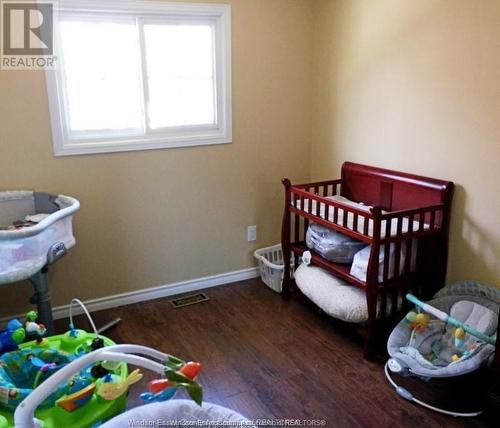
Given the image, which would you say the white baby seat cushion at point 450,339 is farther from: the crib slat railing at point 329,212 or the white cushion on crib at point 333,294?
the crib slat railing at point 329,212

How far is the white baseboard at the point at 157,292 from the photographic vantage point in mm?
3096

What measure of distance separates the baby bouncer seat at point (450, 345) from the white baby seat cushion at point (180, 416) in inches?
39.4

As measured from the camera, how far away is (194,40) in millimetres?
3164

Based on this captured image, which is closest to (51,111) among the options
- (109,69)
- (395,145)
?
(109,69)

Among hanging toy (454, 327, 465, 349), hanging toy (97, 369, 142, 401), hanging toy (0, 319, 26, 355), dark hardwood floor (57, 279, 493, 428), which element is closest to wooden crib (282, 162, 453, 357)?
dark hardwood floor (57, 279, 493, 428)

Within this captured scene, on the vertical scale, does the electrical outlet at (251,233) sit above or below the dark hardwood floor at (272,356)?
above

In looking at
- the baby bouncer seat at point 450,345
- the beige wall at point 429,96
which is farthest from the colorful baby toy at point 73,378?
the beige wall at point 429,96

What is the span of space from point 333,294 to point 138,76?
72.1 inches

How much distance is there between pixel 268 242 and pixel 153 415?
2.20 m

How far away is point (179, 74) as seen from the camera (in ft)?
10.4

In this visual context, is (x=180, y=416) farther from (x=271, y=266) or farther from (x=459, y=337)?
(x=271, y=266)

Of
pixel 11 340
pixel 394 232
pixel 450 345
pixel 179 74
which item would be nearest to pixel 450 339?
pixel 450 345

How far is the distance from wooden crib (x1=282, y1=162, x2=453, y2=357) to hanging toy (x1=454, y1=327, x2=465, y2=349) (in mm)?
413

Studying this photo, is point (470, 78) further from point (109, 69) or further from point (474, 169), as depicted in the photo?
point (109, 69)
